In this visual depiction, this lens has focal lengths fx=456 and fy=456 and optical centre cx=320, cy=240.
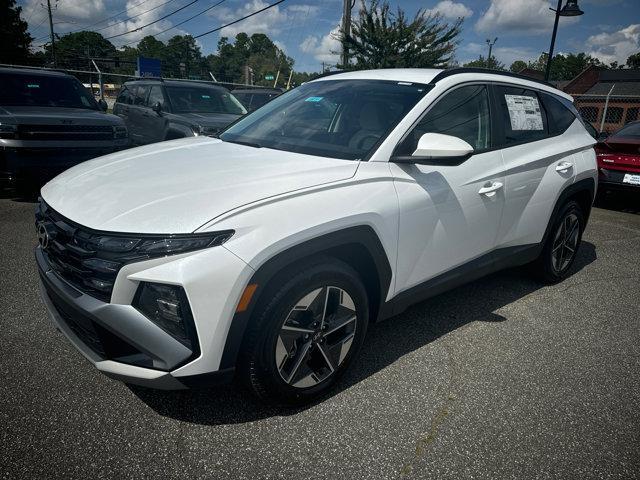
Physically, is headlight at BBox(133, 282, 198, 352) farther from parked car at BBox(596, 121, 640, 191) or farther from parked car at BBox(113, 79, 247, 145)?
parked car at BBox(596, 121, 640, 191)

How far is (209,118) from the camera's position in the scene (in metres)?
8.01

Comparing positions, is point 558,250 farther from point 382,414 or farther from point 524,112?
point 382,414

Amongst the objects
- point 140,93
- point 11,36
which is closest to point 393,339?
point 140,93

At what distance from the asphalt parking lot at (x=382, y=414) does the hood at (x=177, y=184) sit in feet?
3.23

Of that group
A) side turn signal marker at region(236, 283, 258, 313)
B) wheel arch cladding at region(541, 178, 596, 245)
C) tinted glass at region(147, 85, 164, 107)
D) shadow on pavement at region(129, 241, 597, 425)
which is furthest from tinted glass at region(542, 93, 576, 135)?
tinted glass at region(147, 85, 164, 107)

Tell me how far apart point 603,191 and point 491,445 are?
6.85 meters

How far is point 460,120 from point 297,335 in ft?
5.87

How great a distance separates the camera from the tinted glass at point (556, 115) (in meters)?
Result: 3.83

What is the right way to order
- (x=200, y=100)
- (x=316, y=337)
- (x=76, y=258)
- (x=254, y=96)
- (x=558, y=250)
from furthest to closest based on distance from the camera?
(x=254, y=96), (x=200, y=100), (x=558, y=250), (x=316, y=337), (x=76, y=258)

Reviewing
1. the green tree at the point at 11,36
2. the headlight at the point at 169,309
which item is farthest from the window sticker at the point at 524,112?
the green tree at the point at 11,36

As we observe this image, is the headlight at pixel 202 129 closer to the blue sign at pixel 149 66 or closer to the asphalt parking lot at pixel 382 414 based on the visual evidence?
the asphalt parking lot at pixel 382 414

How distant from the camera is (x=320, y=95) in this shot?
3289mm

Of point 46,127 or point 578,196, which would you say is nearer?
point 578,196

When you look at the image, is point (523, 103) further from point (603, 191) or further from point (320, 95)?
point (603, 191)
